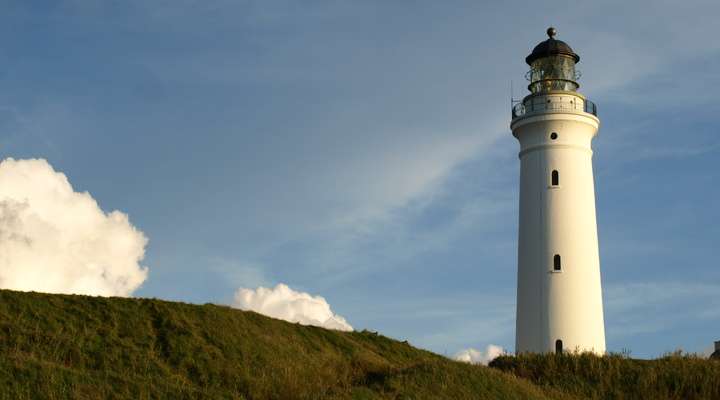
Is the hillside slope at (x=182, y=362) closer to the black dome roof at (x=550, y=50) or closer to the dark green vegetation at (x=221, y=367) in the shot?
the dark green vegetation at (x=221, y=367)

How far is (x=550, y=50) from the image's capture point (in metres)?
36.8

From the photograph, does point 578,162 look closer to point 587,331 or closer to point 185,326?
point 587,331

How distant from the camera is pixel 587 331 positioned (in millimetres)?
33625

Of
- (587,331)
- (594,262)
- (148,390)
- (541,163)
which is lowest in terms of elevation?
(148,390)

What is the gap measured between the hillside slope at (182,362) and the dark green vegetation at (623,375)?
3.86 feet

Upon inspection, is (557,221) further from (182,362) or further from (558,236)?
(182,362)

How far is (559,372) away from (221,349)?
773 cm

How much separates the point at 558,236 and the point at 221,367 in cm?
1644

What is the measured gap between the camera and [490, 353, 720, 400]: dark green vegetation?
20.4m

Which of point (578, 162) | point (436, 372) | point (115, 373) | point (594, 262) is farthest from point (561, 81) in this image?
point (115, 373)

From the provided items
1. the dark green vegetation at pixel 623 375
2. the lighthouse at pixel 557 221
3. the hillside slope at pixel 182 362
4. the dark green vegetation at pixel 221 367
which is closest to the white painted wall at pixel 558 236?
the lighthouse at pixel 557 221

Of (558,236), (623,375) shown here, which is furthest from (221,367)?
(558,236)

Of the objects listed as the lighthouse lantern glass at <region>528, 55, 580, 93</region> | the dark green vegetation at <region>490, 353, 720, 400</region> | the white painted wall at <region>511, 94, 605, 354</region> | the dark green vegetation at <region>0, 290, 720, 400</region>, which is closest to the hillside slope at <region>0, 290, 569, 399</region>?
the dark green vegetation at <region>0, 290, 720, 400</region>

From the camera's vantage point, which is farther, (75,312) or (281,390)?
(75,312)
